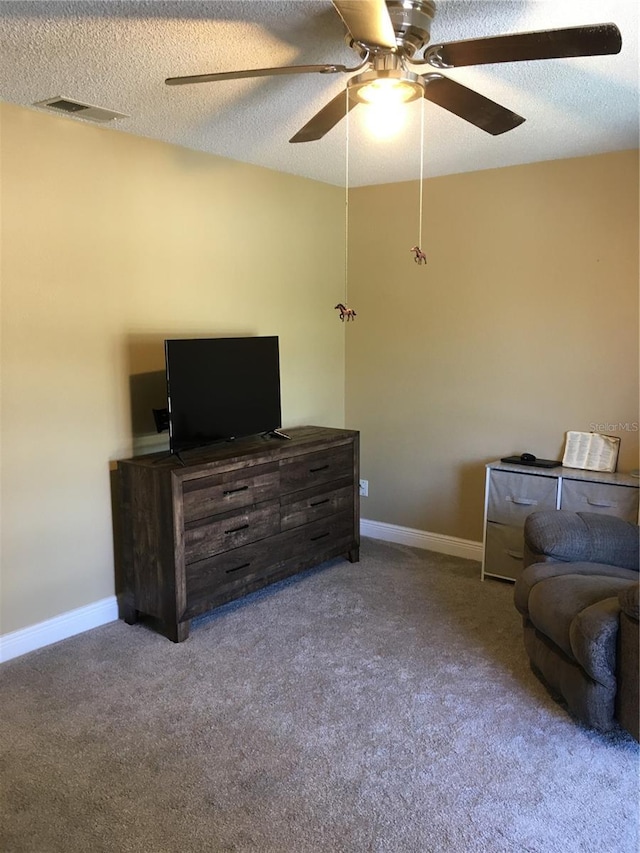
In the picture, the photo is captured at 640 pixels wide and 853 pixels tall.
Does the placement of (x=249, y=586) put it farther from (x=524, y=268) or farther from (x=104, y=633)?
(x=524, y=268)

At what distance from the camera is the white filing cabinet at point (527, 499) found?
11.9ft

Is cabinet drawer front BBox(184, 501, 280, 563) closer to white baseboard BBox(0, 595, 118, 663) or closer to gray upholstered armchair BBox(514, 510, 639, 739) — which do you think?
white baseboard BBox(0, 595, 118, 663)

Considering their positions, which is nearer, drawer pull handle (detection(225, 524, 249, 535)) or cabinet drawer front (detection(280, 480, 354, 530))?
drawer pull handle (detection(225, 524, 249, 535))

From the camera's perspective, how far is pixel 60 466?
3252mm

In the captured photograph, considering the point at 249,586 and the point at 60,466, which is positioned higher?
the point at 60,466

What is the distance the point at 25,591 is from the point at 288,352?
7.09ft

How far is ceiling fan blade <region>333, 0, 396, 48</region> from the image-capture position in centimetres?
171

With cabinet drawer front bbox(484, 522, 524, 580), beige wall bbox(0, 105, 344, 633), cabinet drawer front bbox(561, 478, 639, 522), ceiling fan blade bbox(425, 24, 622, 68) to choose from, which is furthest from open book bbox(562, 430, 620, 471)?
ceiling fan blade bbox(425, 24, 622, 68)

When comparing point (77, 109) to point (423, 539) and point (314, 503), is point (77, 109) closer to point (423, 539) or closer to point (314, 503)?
point (314, 503)

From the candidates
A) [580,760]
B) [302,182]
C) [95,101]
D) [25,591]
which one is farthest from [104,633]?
[302,182]

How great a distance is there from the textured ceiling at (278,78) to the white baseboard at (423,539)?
7.79 feet

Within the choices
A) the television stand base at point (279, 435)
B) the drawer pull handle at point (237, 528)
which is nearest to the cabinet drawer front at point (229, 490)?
the drawer pull handle at point (237, 528)

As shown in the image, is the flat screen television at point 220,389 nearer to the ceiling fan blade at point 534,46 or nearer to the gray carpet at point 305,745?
the gray carpet at point 305,745

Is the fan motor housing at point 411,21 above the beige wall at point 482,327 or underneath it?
above
